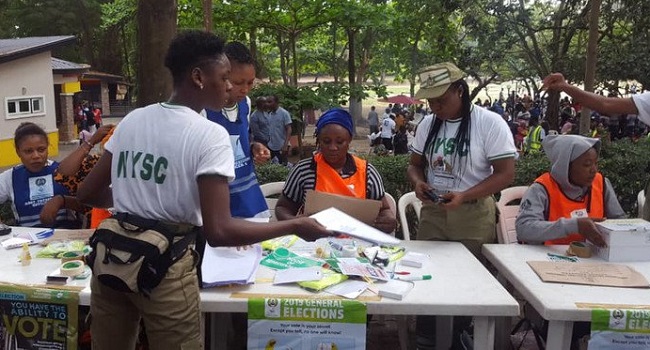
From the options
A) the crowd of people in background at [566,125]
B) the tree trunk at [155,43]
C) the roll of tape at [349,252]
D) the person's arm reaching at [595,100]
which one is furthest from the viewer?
the crowd of people in background at [566,125]

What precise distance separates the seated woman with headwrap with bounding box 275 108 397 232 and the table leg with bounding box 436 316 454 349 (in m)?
0.55

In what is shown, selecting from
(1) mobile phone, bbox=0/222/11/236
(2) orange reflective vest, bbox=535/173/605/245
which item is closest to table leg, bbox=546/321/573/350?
(2) orange reflective vest, bbox=535/173/605/245

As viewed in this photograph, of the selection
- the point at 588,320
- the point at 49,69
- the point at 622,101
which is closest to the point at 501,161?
the point at 622,101

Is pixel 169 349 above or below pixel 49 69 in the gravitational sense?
below

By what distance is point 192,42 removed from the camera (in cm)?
186

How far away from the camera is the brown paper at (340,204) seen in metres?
2.83

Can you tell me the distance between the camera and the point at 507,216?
3656 mm

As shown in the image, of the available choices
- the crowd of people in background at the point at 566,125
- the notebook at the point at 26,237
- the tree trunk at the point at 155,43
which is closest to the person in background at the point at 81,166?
the notebook at the point at 26,237

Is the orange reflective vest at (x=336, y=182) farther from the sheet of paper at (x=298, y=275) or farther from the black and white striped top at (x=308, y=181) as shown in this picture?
the sheet of paper at (x=298, y=275)

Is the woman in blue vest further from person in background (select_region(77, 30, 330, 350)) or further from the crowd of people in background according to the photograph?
the crowd of people in background

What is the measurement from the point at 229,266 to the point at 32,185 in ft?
5.77

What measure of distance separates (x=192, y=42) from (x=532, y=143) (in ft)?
37.6

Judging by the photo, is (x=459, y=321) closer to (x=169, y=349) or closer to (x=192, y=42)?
(x=169, y=349)

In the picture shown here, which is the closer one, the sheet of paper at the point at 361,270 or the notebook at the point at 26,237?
the sheet of paper at the point at 361,270
